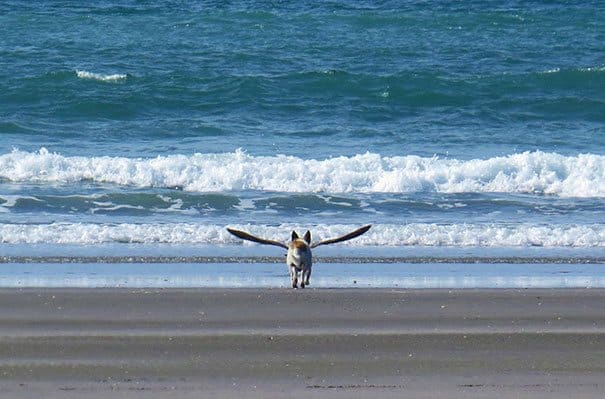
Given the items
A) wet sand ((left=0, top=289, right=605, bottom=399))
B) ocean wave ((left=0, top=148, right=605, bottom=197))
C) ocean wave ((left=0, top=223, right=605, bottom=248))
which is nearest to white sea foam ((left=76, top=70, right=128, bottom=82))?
ocean wave ((left=0, top=148, right=605, bottom=197))

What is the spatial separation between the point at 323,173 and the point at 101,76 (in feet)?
26.8

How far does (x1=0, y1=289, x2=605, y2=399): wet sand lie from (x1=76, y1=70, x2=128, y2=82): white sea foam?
1348cm

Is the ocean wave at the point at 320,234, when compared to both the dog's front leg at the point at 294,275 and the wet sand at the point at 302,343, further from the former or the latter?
the wet sand at the point at 302,343

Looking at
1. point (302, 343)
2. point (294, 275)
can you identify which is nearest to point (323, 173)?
point (294, 275)

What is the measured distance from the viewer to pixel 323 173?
47.2ft

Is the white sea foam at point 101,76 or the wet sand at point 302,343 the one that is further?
the white sea foam at point 101,76

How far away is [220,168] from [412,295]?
686 centimetres

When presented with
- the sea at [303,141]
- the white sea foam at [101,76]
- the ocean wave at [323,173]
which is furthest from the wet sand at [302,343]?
the white sea foam at [101,76]

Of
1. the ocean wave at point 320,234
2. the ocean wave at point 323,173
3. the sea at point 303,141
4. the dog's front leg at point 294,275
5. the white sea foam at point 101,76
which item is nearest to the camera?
the dog's front leg at point 294,275

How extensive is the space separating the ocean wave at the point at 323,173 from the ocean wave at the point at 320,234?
2625 mm

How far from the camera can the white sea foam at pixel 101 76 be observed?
21.1 metres

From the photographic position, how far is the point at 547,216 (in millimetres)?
12461

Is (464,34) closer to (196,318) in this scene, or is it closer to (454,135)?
(454,135)

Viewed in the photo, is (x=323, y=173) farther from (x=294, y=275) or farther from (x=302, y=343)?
(x=302, y=343)
